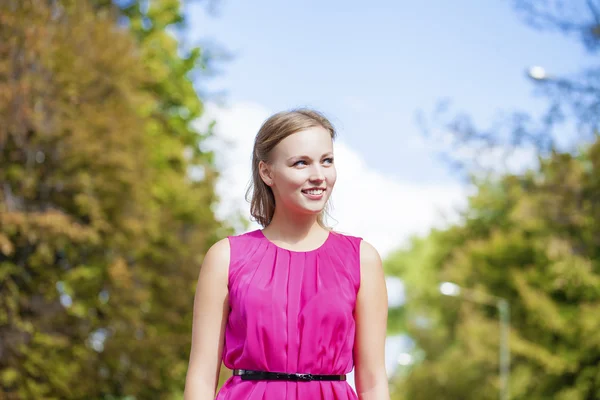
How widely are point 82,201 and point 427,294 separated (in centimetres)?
A: 3643

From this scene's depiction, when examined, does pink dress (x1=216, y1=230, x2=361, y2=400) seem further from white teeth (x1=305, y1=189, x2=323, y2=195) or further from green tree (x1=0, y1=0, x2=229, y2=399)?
green tree (x1=0, y1=0, x2=229, y2=399)

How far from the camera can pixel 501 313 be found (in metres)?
42.9

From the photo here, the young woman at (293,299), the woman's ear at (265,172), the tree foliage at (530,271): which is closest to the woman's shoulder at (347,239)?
the young woman at (293,299)

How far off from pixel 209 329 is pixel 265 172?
57 cm

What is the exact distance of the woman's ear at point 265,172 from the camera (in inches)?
142

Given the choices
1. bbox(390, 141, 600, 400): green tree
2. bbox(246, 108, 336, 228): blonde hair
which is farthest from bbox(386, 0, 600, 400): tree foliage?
bbox(246, 108, 336, 228): blonde hair

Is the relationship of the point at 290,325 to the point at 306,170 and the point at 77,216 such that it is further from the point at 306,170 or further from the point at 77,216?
the point at 77,216

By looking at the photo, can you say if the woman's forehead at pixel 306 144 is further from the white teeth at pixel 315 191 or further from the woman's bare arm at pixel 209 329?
the woman's bare arm at pixel 209 329

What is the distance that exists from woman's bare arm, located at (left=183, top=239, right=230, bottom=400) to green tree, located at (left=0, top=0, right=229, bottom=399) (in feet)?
50.1

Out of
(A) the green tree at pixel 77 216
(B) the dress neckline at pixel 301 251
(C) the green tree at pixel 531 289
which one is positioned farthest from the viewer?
(C) the green tree at pixel 531 289

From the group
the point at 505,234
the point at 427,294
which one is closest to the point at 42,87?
the point at 505,234

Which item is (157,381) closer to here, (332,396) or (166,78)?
(166,78)

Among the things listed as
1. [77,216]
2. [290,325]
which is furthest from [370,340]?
[77,216]

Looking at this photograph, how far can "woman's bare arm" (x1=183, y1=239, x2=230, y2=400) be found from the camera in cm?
345
